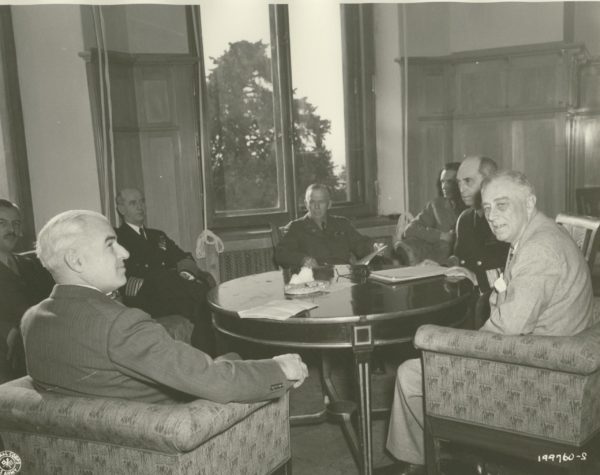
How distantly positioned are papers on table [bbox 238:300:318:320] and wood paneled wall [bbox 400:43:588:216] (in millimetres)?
2823

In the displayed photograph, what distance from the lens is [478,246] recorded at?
317 cm

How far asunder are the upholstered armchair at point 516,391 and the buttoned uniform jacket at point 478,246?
1.13 meters

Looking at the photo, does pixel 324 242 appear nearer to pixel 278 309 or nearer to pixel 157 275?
pixel 157 275

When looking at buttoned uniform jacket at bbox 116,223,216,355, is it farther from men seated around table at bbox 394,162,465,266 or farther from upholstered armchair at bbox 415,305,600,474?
upholstered armchair at bbox 415,305,600,474

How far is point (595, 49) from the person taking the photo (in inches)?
185

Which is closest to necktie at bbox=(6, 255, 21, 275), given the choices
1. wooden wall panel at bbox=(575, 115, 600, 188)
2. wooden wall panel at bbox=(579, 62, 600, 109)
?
wooden wall panel at bbox=(575, 115, 600, 188)

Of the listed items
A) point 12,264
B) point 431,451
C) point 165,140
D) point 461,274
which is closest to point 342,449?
point 431,451

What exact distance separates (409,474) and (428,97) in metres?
3.41

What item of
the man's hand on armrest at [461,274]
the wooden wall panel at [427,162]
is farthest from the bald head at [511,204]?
the wooden wall panel at [427,162]

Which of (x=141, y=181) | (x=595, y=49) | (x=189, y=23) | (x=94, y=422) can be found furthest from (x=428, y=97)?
(x=94, y=422)

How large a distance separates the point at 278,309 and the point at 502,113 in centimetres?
336

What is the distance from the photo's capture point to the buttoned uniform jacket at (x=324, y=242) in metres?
3.78

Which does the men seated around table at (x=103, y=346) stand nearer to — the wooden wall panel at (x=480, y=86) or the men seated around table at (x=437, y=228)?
the men seated around table at (x=437, y=228)

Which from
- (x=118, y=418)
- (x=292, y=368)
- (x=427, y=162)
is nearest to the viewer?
(x=118, y=418)
